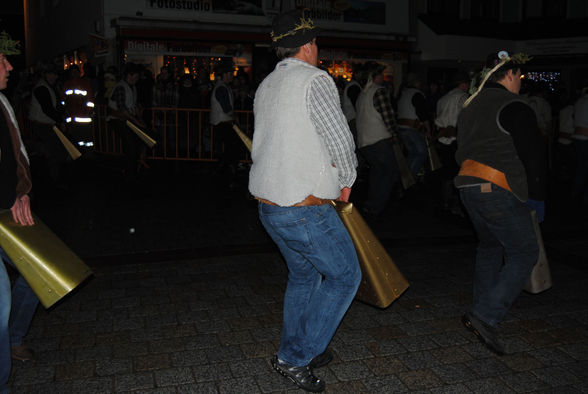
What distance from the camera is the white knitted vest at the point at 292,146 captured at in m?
2.85

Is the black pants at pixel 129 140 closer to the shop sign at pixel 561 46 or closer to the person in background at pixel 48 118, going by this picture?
the person in background at pixel 48 118

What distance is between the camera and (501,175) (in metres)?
3.61

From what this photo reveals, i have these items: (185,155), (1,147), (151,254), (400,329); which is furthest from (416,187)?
(1,147)

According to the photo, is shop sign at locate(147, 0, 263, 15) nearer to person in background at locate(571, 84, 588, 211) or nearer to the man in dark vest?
person in background at locate(571, 84, 588, 211)

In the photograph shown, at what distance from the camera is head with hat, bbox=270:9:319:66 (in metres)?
2.97

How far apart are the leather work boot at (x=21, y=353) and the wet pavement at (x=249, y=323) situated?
8cm

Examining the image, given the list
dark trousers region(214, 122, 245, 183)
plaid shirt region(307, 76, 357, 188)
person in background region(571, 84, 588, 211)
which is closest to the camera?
plaid shirt region(307, 76, 357, 188)

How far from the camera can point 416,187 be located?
33.8 feet

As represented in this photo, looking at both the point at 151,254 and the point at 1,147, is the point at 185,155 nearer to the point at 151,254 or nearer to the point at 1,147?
the point at 151,254

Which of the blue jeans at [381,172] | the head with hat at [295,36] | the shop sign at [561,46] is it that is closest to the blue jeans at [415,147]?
the blue jeans at [381,172]

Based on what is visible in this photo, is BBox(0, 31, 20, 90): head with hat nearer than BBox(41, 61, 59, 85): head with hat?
Yes

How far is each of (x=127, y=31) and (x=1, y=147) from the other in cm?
1439

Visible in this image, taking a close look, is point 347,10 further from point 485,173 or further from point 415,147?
point 485,173

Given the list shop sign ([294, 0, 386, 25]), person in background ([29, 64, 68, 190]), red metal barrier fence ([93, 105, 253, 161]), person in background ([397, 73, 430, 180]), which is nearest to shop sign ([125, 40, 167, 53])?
shop sign ([294, 0, 386, 25])
